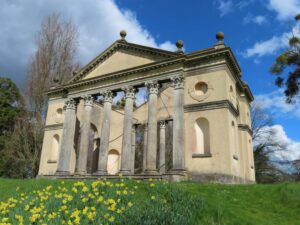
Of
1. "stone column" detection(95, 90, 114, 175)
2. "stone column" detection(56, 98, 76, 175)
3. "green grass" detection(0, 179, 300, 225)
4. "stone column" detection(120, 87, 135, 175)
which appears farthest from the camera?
"stone column" detection(56, 98, 76, 175)

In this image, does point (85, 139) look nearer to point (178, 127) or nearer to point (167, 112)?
point (167, 112)

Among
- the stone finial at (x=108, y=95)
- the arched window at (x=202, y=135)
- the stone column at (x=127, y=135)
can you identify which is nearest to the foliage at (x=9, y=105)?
the stone finial at (x=108, y=95)

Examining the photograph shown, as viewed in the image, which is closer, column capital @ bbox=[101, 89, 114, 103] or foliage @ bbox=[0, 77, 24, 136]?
column capital @ bbox=[101, 89, 114, 103]

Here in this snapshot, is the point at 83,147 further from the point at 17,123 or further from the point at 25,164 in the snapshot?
the point at 17,123

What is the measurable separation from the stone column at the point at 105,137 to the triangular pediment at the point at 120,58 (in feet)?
6.67

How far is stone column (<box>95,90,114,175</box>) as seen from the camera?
19.4 metres

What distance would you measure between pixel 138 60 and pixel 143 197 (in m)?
13.8

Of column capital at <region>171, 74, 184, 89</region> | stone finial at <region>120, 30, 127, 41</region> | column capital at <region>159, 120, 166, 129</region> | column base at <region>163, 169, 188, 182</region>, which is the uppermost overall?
stone finial at <region>120, 30, 127, 41</region>

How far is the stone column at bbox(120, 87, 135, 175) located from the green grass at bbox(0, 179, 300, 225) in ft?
24.4

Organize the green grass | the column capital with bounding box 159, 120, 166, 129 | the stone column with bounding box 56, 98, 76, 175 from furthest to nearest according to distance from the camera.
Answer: the column capital with bounding box 159, 120, 166, 129 → the stone column with bounding box 56, 98, 76, 175 → the green grass

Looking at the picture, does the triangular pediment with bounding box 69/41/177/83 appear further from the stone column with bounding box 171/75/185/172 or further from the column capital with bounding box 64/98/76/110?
the stone column with bounding box 171/75/185/172

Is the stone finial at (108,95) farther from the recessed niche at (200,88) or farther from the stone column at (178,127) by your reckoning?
the recessed niche at (200,88)

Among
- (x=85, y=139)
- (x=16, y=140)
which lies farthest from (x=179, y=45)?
(x=16, y=140)

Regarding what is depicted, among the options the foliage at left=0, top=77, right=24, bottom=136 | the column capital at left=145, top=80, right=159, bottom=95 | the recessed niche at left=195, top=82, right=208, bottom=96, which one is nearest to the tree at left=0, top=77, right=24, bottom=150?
the foliage at left=0, top=77, right=24, bottom=136
